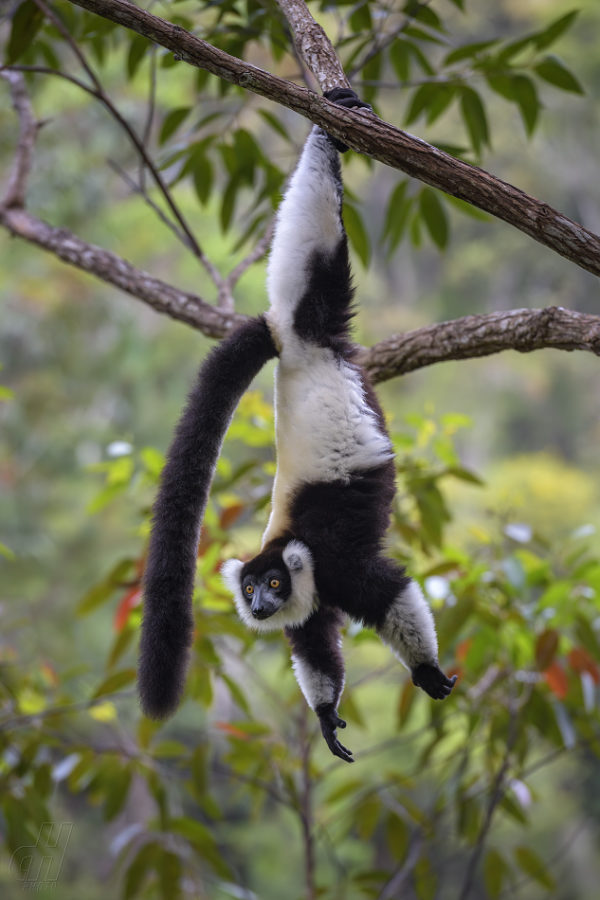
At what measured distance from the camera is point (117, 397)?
6.98m

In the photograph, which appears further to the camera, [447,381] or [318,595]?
[447,381]

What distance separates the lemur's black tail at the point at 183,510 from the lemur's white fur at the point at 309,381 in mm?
47

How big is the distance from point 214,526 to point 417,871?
898 millimetres

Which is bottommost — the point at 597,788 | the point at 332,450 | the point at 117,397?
the point at 597,788

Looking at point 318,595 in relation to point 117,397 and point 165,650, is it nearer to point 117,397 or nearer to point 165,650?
point 165,650

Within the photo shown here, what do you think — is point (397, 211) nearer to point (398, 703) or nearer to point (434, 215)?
point (434, 215)

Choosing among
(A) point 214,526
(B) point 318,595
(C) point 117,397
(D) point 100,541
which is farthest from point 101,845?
(B) point 318,595

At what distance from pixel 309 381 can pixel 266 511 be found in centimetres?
82

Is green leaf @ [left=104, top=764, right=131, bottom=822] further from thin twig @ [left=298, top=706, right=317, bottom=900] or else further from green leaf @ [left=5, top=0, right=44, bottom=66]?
green leaf @ [left=5, top=0, right=44, bottom=66]

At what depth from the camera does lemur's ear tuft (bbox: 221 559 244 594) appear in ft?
4.03

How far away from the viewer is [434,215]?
1.96 m

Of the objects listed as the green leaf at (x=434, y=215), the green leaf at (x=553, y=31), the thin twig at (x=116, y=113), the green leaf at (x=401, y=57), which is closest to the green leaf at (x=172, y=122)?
the thin twig at (x=116, y=113)

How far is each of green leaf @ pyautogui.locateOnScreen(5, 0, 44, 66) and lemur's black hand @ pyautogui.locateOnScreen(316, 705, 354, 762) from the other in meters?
1.35

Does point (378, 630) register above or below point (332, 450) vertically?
below
